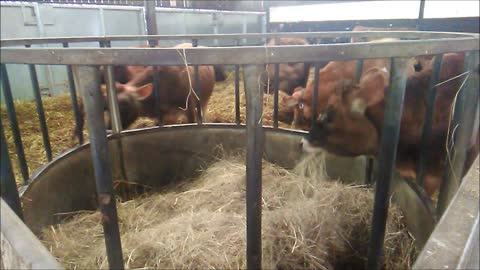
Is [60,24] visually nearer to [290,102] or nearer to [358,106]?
[290,102]

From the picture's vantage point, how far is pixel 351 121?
2.63m

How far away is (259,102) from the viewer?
1145 mm

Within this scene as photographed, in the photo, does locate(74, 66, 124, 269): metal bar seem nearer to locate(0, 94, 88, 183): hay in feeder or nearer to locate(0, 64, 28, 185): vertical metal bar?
locate(0, 64, 28, 185): vertical metal bar

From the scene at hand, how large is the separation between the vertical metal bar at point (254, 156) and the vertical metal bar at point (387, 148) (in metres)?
0.49

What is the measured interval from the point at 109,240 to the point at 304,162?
2039 millimetres

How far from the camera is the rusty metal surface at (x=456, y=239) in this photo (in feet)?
3.78

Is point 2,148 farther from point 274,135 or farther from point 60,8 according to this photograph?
point 60,8

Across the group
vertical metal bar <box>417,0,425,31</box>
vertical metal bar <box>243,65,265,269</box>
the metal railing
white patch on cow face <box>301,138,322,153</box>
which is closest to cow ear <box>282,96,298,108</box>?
white patch on cow face <box>301,138,322,153</box>

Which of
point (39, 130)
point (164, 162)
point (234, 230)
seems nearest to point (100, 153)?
point (234, 230)

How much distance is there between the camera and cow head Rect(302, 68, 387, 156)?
2.56 metres

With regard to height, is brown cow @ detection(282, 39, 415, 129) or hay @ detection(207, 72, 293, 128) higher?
brown cow @ detection(282, 39, 415, 129)

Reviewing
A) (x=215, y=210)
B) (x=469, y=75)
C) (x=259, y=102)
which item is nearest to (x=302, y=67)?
(x=215, y=210)

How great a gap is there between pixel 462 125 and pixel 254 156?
1195mm

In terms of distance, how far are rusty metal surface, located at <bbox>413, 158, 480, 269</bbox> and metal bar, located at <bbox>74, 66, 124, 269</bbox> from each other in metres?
0.99
